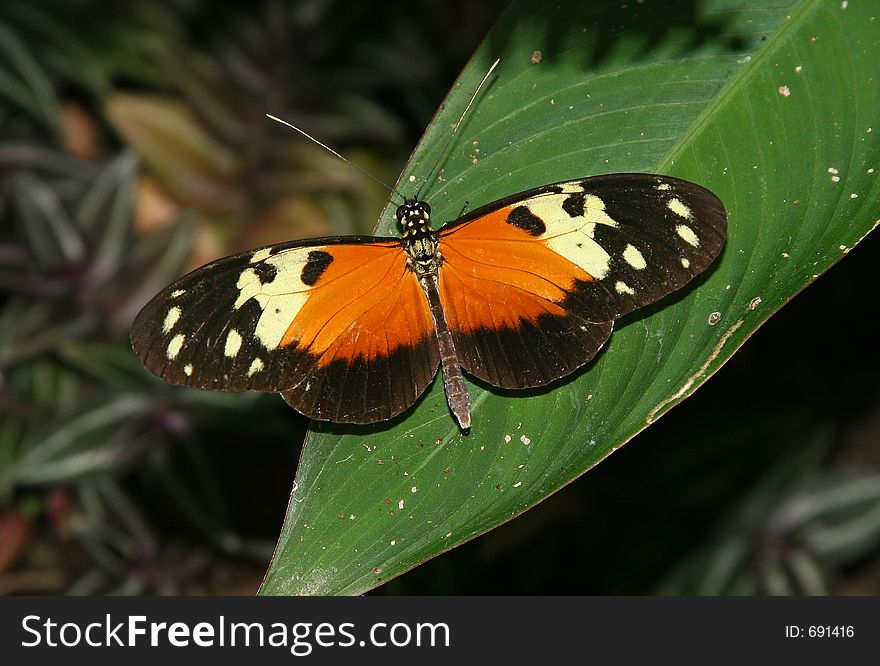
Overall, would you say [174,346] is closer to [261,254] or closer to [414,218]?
[261,254]

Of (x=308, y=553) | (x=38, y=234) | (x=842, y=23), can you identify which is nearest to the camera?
(x=308, y=553)

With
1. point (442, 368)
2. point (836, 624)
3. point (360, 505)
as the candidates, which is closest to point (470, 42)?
point (442, 368)

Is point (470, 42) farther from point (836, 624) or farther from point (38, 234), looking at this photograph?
point (836, 624)

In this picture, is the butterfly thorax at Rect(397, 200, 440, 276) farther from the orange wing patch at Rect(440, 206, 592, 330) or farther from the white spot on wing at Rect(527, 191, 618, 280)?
the white spot on wing at Rect(527, 191, 618, 280)

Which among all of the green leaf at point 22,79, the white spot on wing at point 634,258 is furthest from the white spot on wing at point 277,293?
the green leaf at point 22,79

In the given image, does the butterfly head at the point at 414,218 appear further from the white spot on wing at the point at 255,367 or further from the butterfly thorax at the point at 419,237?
the white spot on wing at the point at 255,367

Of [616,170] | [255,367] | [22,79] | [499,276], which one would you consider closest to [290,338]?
[255,367]
